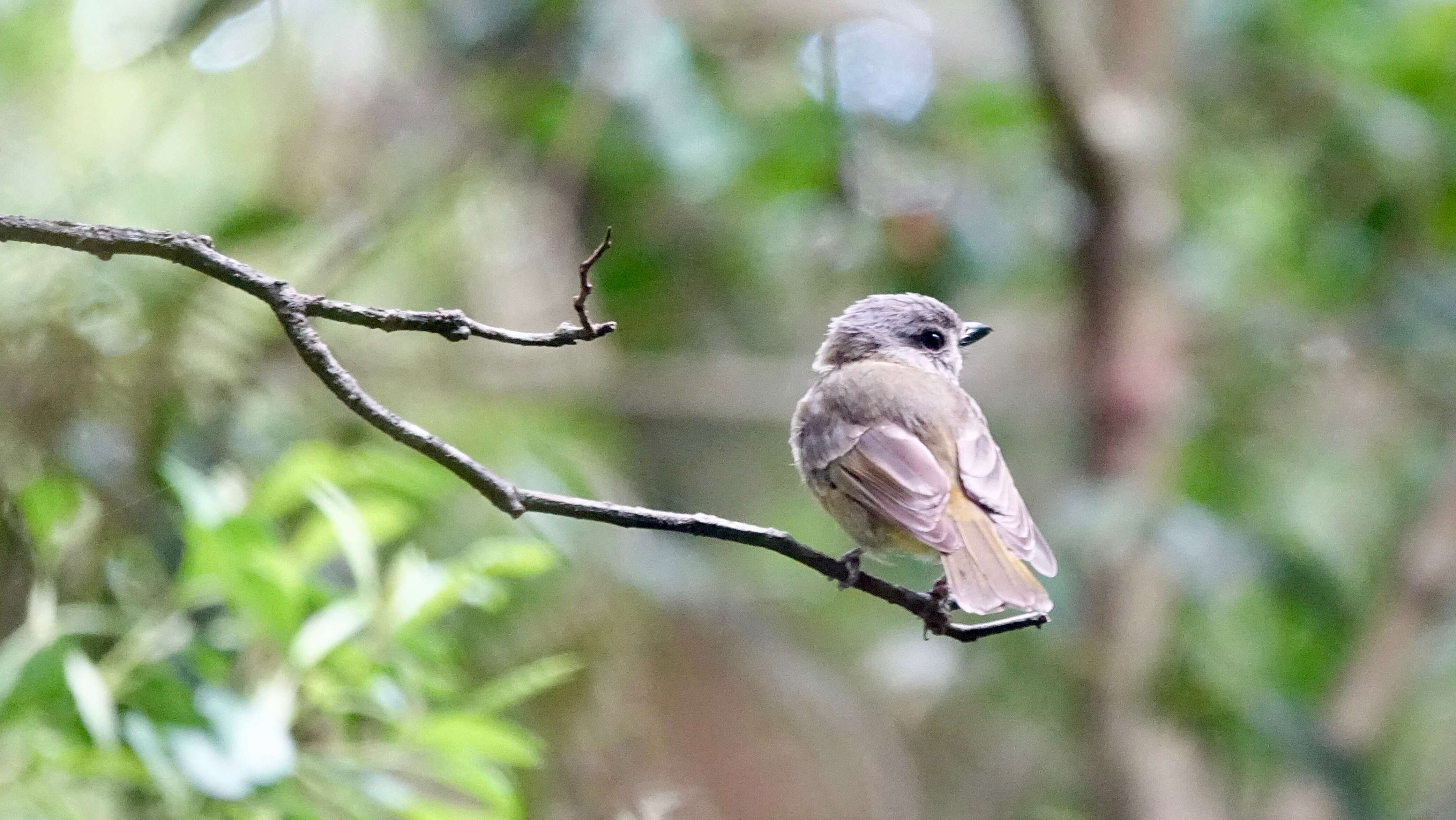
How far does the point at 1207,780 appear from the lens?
504cm

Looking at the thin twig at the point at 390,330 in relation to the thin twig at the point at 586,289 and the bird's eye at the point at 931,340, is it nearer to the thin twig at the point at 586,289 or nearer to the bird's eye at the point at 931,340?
the thin twig at the point at 586,289

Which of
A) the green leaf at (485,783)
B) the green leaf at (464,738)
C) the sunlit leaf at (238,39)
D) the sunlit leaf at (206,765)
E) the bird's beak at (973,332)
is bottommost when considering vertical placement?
the sunlit leaf at (206,765)

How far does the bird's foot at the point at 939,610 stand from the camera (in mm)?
1697

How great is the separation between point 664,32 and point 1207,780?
318 centimetres

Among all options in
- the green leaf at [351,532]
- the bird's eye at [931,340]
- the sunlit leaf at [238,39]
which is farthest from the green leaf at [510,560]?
the sunlit leaf at [238,39]

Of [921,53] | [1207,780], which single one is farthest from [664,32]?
[1207,780]

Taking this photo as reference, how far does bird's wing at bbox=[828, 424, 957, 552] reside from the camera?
83.9 inches

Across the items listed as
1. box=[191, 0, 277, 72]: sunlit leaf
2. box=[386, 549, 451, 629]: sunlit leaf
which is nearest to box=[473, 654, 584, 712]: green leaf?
box=[386, 549, 451, 629]: sunlit leaf

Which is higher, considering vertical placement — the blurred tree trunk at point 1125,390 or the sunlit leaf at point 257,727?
the blurred tree trunk at point 1125,390

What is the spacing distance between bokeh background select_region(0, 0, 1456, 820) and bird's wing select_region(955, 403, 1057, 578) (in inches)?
32.9

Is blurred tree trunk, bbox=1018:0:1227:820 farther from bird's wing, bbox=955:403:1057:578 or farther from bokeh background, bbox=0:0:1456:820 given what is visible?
bird's wing, bbox=955:403:1057:578

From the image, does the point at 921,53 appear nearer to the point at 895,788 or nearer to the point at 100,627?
the point at 895,788

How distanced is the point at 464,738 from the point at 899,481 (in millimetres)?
779

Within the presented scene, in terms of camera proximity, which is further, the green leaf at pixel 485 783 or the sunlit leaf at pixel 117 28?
the sunlit leaf at pixel 117 28
